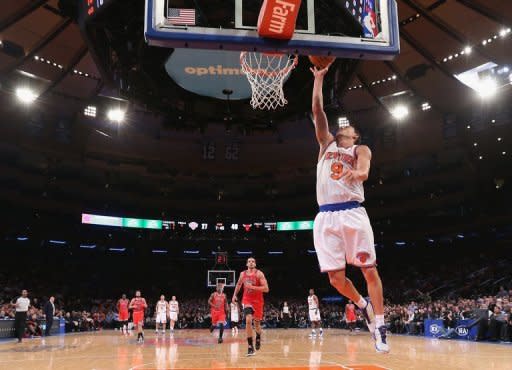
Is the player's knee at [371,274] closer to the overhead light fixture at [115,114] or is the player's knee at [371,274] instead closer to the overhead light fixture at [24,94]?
the overhead light fixture at [24,94]

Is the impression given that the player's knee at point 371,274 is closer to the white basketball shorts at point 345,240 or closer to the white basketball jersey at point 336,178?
the white basketball shorts at point 345,240

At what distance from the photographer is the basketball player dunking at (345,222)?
5145 millimetres

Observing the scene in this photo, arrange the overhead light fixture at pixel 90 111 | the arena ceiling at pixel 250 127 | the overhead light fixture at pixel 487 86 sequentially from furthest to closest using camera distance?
the overhead light fixture at pixel 90 111 < the overhead light fixture at pixel 487 86 < the arena ceiling at pixel 250 127

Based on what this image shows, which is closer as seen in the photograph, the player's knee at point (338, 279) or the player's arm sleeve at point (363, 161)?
the player's arm sleeve at point (363, 161)

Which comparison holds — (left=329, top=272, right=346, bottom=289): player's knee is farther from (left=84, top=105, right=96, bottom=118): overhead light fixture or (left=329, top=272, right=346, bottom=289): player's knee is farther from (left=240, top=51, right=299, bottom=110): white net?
(left=84, top=105, right=96, bottom=118): overhead light fixture

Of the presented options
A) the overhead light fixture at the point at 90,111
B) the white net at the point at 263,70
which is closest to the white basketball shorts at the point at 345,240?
the white net at the point at 263,70

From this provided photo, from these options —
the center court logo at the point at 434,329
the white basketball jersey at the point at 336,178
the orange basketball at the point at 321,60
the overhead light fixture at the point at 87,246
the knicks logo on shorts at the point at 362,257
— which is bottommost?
the center court logo at the point at 434,329

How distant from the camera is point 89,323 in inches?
1077

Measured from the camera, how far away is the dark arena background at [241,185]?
1009cm

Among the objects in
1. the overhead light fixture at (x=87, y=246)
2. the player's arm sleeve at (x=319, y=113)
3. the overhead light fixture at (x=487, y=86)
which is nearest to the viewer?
the player's arm sleeve at (x=319, y=113)

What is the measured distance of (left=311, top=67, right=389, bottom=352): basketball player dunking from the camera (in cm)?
514

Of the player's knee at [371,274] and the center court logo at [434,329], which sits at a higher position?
the player's knee at [371,274]

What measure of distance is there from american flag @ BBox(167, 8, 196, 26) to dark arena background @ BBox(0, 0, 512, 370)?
0.03m

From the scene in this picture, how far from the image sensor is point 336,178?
213 inches
